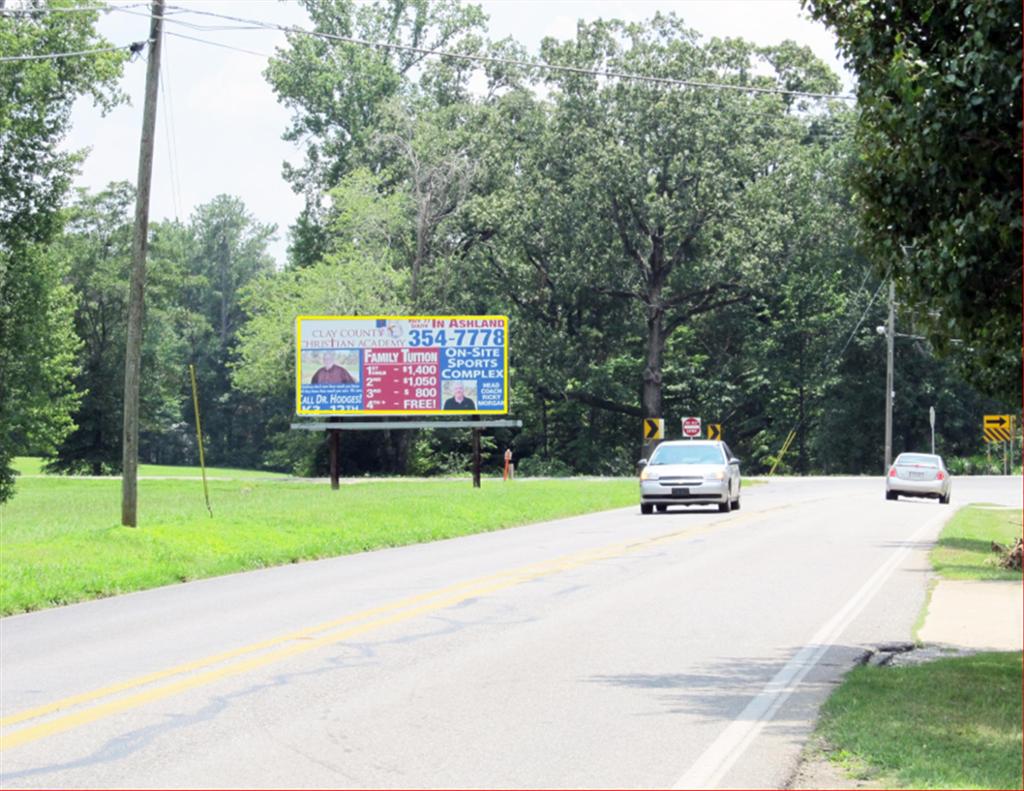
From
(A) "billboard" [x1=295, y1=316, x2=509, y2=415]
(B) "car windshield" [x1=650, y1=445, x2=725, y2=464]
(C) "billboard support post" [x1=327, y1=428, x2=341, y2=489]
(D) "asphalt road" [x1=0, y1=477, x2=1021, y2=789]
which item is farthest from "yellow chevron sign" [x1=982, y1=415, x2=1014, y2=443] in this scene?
(D) "asphalt road" [x1=0, y1=477, x2=1021, y2=789]

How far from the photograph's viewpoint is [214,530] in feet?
82.1

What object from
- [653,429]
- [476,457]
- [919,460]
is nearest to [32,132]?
[476,457]

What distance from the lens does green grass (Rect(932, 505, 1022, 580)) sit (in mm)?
20391

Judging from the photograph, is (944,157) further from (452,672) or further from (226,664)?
(226,664)

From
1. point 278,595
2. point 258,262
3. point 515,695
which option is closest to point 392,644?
point 515,695

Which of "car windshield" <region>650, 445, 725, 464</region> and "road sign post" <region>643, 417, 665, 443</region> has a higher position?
"road sign post" <region>643, 417, 665, 443</region>

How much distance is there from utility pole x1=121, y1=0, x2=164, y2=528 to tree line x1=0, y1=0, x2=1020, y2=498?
29356 millimetres

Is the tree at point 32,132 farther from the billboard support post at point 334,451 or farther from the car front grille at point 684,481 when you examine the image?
the car front grille at point 684,481

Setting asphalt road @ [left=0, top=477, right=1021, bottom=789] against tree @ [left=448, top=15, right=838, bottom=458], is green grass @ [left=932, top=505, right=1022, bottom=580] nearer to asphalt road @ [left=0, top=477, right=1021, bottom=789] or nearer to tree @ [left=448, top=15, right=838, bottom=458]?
asphalt road @ [left=0, top=477, right=1021, bottom=789]

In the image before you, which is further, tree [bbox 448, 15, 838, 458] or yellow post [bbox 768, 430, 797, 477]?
yellow post [bbox 768, 430, 797, 477]

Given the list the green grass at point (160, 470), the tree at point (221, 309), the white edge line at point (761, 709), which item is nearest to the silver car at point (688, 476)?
the white edge line at point (761, 709)

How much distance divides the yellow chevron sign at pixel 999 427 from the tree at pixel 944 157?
52.9m

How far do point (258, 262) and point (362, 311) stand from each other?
69.1m

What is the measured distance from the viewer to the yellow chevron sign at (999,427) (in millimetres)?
63125
